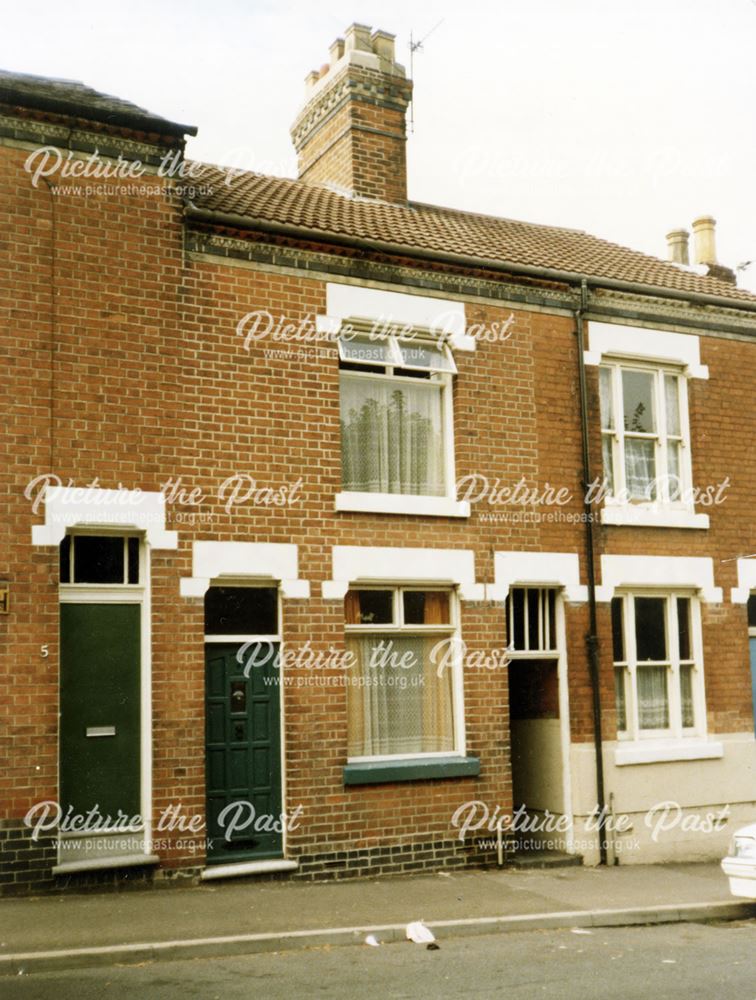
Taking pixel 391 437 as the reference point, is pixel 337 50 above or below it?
above

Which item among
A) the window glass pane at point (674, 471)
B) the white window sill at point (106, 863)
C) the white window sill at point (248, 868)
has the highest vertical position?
the window glass pane at point (674, 471)

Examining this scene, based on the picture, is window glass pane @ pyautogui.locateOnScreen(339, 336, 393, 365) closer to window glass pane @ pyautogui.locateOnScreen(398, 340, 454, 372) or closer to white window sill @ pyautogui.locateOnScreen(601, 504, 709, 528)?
window glass pane @ pyautogui.locateOnScreen(398, 340, 454, 372)

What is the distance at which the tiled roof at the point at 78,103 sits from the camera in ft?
34.3

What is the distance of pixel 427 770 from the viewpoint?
11.8 m

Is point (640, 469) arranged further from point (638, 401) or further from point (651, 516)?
point (638, 401)

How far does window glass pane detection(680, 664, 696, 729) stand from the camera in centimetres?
1391

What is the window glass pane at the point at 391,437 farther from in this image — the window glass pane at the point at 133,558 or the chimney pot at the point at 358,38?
the chimney pot at the point at 358,38

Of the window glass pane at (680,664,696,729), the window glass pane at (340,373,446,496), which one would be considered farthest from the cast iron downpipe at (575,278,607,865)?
the window glass pane at (340,373,446,496)

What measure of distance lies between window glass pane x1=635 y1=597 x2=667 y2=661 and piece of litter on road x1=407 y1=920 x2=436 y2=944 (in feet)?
18.9

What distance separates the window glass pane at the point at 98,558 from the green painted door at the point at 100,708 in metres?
0.29

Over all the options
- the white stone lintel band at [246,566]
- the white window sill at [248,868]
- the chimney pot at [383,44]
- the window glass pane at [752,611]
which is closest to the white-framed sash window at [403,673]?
the white stone lintel band at [246,566]

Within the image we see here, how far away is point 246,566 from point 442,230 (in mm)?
5447

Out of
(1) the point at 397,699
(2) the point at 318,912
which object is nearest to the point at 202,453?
(1) the point at 397,699

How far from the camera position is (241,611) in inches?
447
